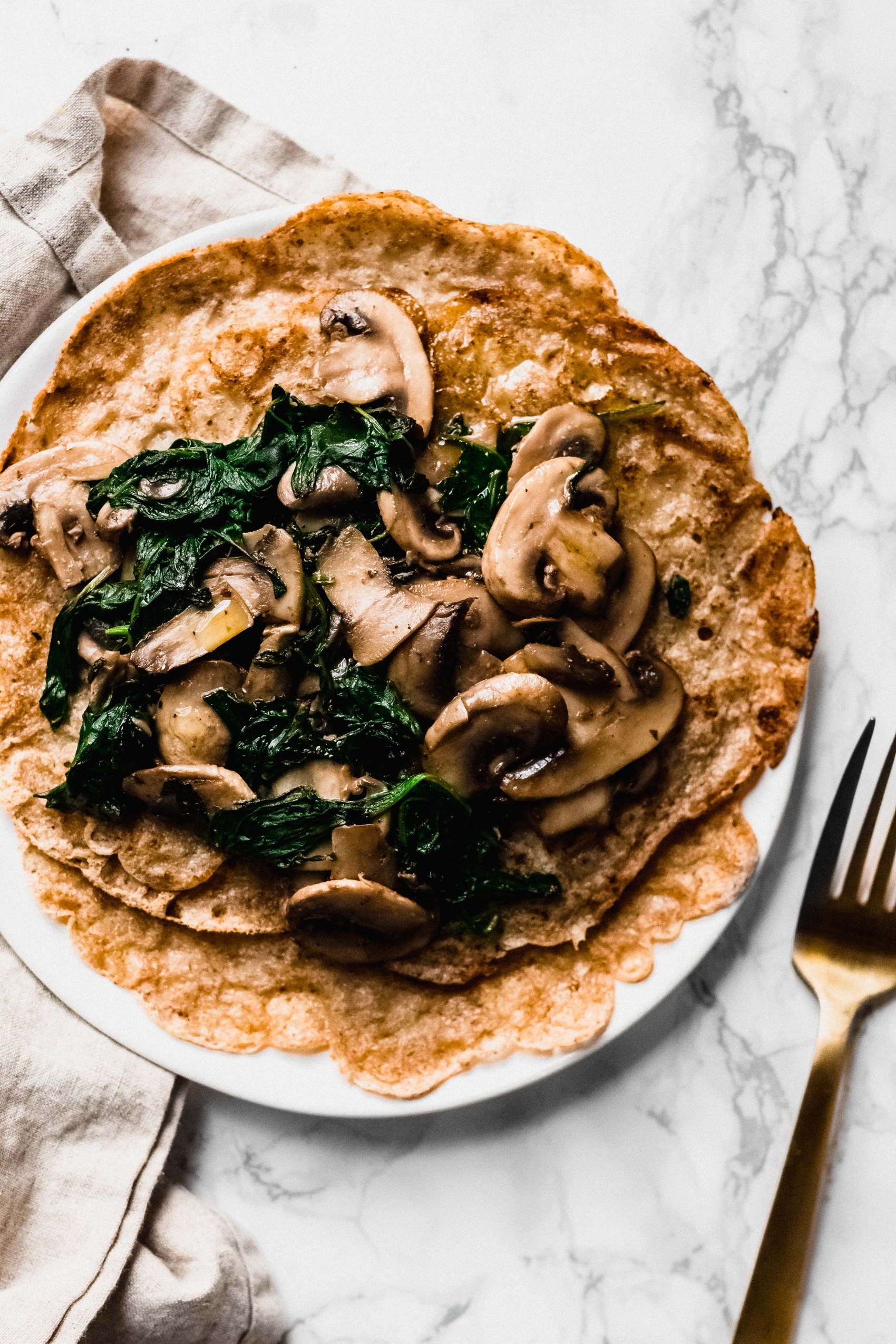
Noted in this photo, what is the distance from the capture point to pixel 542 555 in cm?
484

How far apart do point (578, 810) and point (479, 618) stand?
3.05 ft

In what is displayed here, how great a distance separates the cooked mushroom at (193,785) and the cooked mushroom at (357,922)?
508 mm

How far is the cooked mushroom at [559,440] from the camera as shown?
4.99 m

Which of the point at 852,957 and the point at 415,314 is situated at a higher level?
the point at 415,314

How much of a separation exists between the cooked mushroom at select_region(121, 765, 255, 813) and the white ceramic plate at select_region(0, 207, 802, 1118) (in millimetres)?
813

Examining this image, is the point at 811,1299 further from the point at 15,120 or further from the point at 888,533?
the point at 15,120

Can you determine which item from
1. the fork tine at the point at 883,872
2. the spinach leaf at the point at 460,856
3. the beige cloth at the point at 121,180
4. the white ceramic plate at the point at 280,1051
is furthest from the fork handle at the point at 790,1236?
the beige cloth at the point at 121,180

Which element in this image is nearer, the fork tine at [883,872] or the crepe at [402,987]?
the crepe at [402,987]

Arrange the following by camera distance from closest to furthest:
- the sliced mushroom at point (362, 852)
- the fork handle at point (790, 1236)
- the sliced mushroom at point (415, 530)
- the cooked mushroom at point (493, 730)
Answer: the cooked mushroom at point (493, 730) → the sliced mushroom at point (362, 852) → the sliced mushroom at point (415, 530) → the fork handle at point (790, 1236)

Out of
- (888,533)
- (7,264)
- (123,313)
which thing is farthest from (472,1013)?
(7,264)

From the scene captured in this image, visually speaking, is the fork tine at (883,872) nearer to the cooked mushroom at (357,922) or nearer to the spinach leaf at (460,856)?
the spinach leaf at (460,856)

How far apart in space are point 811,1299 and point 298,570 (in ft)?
13.8

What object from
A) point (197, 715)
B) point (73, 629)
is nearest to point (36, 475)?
point (73, 629)

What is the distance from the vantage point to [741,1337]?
5215mm
